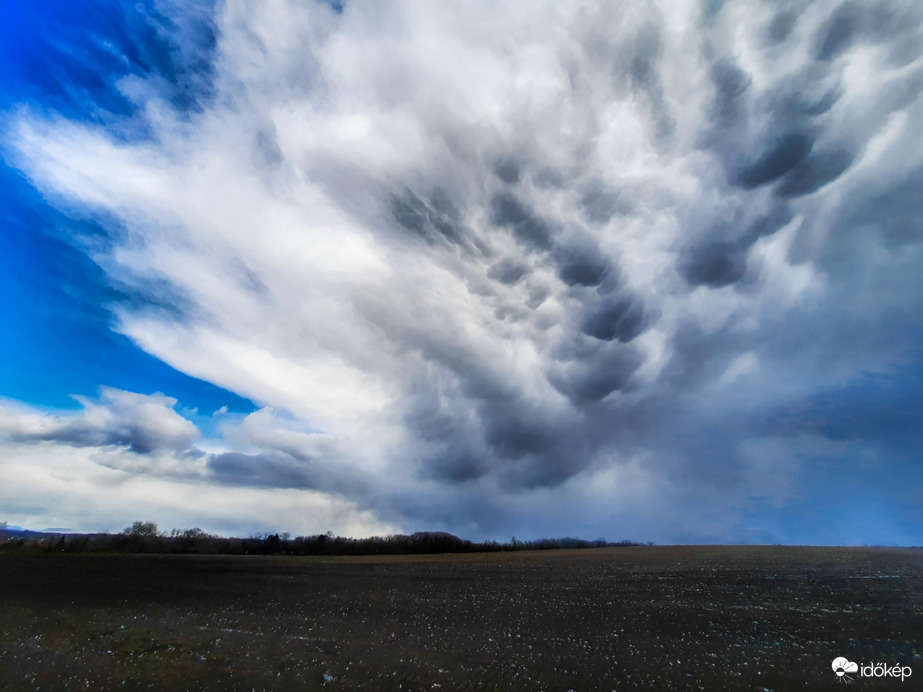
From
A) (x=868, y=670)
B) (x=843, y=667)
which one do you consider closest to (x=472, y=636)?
(x=843, y=667)

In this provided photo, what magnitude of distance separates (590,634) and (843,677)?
1077 centimetres

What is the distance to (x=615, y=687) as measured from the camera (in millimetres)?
17297

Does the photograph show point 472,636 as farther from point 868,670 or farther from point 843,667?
point 868,670

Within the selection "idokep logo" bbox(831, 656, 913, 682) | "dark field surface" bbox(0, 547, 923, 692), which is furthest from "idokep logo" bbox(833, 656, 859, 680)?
"dark field surface" bbox(0, 547, 923, 692)

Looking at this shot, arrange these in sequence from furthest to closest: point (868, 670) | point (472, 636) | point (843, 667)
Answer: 1. point (472, 636)
2. point (843, 667)
3. point (868, 670)

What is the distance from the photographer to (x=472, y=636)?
2461cm

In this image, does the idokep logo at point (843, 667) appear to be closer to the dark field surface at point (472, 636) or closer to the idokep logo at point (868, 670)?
the idokep logo at point (868, 670)

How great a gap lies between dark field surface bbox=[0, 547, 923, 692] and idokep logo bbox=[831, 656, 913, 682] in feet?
1.33

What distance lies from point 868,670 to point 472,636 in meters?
17.0

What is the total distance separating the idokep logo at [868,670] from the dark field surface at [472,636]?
40cm

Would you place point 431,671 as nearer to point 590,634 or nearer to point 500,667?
point 500,667

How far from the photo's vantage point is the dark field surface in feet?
60.1

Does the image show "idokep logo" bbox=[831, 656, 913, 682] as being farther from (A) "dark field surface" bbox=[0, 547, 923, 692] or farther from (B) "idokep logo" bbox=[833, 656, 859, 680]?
(A) "dark field surface" bbox=[0, 547, 923, 692]

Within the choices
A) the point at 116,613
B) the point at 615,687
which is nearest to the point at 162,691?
the point at 615,687
